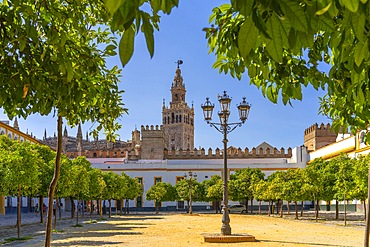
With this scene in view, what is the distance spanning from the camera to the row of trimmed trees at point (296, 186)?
101ft

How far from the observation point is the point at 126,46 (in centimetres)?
196

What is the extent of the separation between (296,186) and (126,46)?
40.5m

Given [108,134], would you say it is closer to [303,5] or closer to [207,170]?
[303,5]

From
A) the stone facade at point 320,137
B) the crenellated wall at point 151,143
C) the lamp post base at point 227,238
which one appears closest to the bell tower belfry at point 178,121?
the crenellated wall at point 151,143

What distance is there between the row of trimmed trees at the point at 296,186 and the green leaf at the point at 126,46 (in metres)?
27.1

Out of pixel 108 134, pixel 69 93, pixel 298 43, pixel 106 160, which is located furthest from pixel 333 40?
pixel 106 160

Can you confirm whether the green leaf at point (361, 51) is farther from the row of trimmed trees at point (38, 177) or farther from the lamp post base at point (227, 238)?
the row of trimmed trees at point (38, 177)

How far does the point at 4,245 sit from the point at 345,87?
16.6 metres

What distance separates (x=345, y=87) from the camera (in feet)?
16.3

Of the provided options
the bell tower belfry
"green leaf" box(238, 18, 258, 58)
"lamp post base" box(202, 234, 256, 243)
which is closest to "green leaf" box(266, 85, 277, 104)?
"green leaf" box(238, 18, 258, 58)

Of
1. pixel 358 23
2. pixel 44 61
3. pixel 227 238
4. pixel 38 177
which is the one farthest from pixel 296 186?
pixel 358 23

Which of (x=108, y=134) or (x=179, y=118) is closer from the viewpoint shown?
(x=108, y=134)

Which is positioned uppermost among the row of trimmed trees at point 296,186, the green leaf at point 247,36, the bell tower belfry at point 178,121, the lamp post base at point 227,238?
the bell tower belfry at point 178,121

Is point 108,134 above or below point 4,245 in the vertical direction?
above
